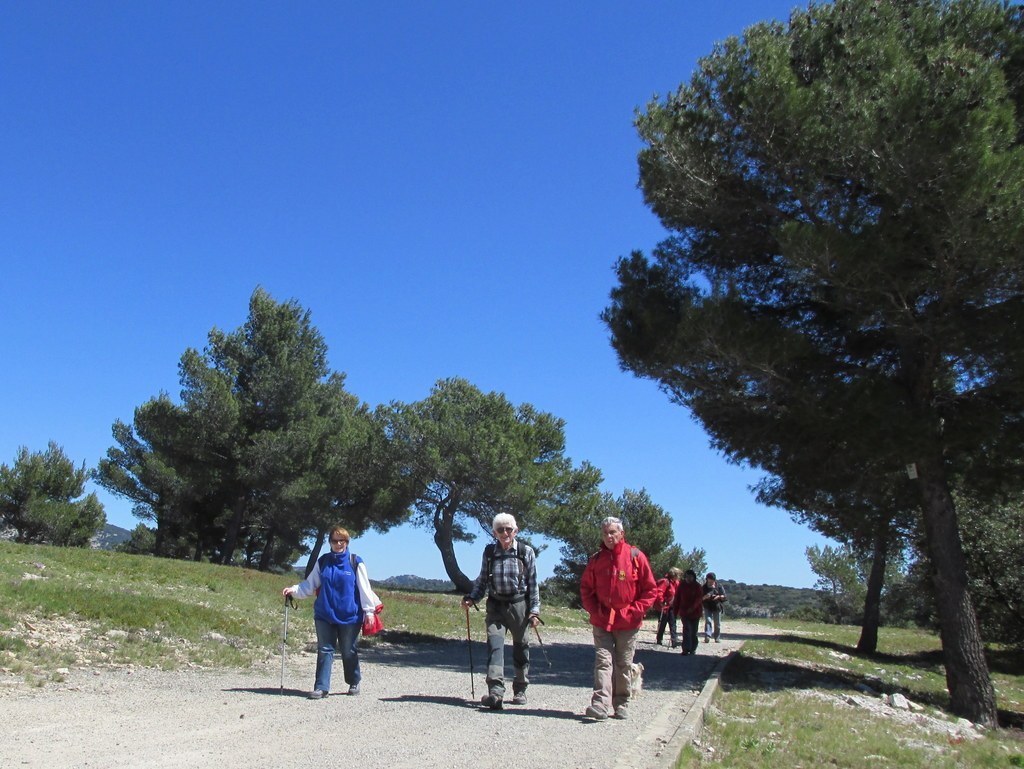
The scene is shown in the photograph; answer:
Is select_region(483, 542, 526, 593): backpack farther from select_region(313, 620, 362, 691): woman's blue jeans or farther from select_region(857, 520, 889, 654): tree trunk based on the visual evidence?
select_region(857, 520, 889, 654): tree trunk

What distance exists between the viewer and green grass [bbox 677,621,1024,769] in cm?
703

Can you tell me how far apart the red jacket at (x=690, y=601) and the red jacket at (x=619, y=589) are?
915cm

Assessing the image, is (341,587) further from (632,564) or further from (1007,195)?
(1007,195)

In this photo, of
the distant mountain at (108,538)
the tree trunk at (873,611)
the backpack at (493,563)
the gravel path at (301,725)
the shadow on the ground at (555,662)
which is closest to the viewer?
the gravel path at (301,725)

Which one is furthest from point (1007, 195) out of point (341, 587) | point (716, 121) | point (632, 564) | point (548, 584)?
point (548, 584)

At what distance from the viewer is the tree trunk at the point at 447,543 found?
35.5 m

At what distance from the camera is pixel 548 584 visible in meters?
47.8

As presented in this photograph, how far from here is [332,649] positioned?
26.5 feet

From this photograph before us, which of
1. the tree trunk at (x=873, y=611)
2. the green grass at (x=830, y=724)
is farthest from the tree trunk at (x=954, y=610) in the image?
the tree trunk at (x=873, y=611)

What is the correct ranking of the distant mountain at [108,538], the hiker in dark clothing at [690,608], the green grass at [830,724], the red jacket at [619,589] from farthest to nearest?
the distant mountain at [108,538] → the hiker in dark clothing at [690,608] → the red jacket at [619,589] → the green grass at [830,724]

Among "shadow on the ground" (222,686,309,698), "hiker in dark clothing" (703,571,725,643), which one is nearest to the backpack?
"shadow on the ground" (222,686,309,698)

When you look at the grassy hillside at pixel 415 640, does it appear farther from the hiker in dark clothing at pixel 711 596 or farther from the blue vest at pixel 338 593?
the blue vest at pixel 338 593

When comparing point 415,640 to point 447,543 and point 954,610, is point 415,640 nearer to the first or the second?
point 954,610

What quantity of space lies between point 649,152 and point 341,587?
28.3ft
